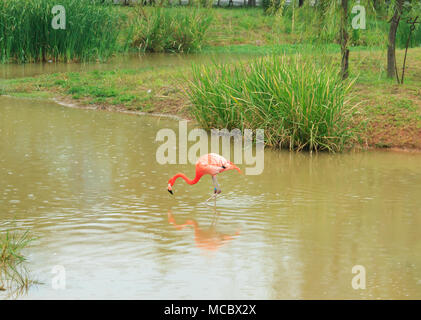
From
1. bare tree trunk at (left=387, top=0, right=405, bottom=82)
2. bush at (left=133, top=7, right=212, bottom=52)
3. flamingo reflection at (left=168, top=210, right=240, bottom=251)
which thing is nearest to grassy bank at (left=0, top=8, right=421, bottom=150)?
bare tree trunk at (left=387, top=0, right=405, bottom=82)

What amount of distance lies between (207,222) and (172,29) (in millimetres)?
16461

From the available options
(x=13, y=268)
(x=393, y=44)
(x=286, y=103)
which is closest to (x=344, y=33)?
(x=393, y=44)

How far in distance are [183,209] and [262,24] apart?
851 inches

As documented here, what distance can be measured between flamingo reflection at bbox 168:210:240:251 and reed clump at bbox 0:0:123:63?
490 inches

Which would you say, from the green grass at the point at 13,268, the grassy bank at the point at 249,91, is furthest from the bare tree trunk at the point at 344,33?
the green grass at the point at 13,268

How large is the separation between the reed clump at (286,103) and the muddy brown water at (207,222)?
30 cm

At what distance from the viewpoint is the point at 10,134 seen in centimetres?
1171

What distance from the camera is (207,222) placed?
746cm

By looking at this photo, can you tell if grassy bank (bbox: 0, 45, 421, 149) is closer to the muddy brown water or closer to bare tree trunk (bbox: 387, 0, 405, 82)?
bare tree trunk (bbox: 387, 0, 405, 82)

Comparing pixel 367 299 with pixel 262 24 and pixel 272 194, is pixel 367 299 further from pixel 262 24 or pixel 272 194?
pixel 262 24

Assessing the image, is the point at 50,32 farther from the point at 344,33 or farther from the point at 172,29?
the point at 344,33

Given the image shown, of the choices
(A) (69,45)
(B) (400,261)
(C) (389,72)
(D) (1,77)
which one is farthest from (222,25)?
(B) (400,261)

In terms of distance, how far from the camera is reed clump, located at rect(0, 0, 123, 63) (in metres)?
18.5

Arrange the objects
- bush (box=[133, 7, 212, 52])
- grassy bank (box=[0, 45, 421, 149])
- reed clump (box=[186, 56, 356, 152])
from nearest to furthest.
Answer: reed clump (box=[186, 56, 356, 152])
grassy bank (box=[0, 45, 421, 149])
bush (box=[133, 7, 212, 52])
